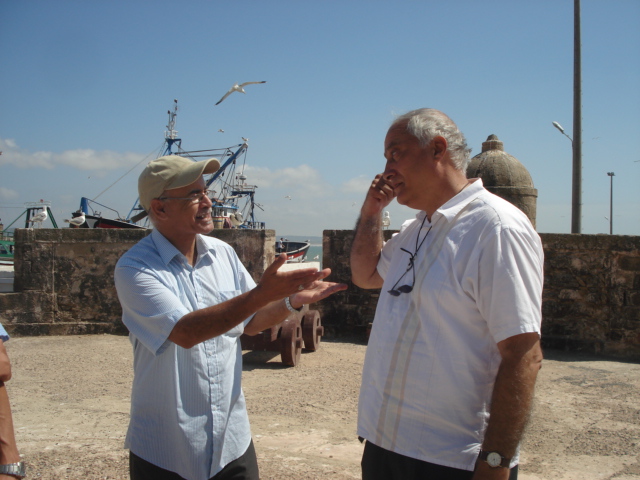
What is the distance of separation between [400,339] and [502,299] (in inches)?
14.2

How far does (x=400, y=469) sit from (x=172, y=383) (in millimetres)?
823

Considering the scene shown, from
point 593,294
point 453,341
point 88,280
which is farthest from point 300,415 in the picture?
point 88,280

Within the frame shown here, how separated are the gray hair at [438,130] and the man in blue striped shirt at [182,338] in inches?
24.2

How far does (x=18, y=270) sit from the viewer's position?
24.8ft

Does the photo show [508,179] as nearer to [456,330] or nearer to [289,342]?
[289,342]

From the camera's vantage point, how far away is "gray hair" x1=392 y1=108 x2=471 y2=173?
194cm

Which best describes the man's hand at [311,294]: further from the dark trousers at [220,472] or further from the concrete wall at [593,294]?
the concrete wall at [593,294]

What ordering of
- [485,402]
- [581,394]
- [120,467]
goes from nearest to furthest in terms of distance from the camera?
[485,402] < [120,467] < [581,394]

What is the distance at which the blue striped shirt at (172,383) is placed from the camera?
6.18ft

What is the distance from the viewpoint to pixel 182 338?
A: 1831 millimetres

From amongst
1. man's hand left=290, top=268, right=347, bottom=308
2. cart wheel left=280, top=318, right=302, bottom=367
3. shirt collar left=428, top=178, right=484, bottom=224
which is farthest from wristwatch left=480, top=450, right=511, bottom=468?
cart wheel left=280, top=318, right=302, bottom=367

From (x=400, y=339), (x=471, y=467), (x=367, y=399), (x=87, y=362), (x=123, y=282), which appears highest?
(x=123, y=282)

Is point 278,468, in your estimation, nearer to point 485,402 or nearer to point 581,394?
point 485,402

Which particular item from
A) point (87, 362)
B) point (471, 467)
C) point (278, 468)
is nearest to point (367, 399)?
point (471, 467)
